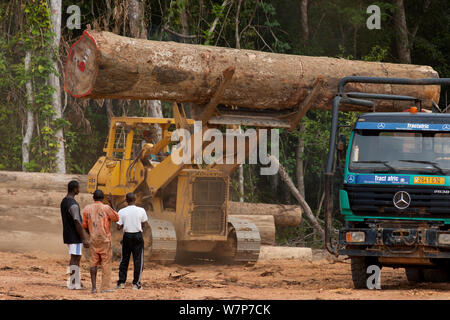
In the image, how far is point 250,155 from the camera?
16219 mm

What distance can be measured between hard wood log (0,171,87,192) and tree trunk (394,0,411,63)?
12093mm

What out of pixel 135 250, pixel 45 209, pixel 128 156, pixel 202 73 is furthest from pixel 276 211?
pixel 135 250

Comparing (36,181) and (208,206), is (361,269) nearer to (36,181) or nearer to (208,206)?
(208,206)

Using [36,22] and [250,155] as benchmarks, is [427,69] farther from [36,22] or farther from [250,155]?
[36,22]

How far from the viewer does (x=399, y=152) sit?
12078 millimetres

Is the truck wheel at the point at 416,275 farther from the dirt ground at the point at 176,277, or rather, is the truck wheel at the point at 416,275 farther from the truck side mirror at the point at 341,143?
the truck side mirror at the point at 341,143

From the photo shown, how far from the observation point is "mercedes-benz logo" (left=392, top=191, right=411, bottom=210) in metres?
11.7

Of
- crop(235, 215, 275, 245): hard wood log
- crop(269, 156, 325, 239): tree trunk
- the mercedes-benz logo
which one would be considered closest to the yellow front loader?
crop(235, 215, 275, 245): hard wood log

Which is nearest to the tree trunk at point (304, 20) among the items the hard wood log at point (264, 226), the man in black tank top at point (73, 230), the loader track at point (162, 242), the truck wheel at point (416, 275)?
the hard wood log at point (264, 226)

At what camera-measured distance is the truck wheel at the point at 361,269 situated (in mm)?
12422

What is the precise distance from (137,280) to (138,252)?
0.42m

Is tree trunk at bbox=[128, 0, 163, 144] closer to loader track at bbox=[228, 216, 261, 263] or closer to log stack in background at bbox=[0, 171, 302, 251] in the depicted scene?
log stack in background at bbox=[0, 171, 302, 251]

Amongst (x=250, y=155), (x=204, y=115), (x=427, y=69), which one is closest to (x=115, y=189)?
(x=250, y=155)

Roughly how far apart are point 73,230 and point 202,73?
325 centimetres
